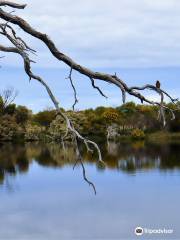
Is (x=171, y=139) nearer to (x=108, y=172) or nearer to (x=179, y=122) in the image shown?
(x=179, y=122)

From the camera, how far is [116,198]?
42.9ft

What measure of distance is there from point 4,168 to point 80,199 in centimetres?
788

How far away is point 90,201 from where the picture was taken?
12781mm

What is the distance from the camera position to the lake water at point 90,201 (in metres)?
10.0

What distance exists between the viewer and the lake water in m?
10.0
